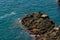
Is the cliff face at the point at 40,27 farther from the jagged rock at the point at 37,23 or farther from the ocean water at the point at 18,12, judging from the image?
the ocean water at the point at 18,12

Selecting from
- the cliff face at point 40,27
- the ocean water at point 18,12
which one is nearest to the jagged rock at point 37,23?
the cliff face at point 40,27

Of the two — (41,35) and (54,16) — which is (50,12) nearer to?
(54,16)

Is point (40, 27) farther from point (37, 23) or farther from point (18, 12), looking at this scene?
point (18, 12)

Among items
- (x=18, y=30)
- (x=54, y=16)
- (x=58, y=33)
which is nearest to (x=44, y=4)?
(x=54, y=16)

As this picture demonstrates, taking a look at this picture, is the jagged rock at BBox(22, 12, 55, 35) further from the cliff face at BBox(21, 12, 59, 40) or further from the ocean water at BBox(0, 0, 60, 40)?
the ocean water at BBox(0, 0, 60, 40)

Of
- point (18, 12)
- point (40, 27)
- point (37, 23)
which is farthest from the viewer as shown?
point (18, 12)

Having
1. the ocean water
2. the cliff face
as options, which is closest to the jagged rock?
the cliff face

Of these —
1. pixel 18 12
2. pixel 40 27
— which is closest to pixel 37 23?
pixel 40 27
